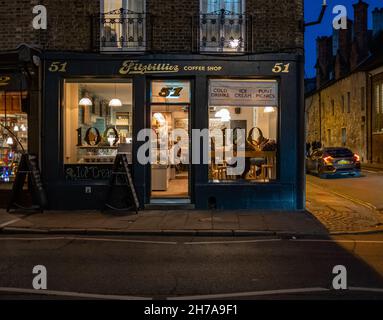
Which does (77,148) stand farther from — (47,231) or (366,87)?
(366,87)

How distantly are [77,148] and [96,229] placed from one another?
3.84m

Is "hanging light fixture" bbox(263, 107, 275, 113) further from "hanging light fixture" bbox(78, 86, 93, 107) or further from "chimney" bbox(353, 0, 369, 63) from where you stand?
"chimney" bbox(353, 0, 369, 63)

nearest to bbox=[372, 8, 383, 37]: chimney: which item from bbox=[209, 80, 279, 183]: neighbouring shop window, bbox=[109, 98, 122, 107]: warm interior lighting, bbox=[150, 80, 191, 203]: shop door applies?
bbox=[209, 80, 279, 183]: neighbouring shop window

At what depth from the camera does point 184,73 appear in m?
13.9

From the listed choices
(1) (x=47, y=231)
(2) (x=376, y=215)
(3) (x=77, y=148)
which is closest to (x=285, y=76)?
(2) (x=376, y=215)

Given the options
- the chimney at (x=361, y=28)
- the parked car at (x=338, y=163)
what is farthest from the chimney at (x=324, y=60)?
the parked car at (x=338, y=163)

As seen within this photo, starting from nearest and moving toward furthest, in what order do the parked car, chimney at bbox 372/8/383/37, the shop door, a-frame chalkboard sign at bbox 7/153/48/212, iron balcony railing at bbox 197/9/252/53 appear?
a-frame chalkboard sign at bbox 7/153/48/212
iron balcony railing at bbox 197/9/252/53
the shop door
the parked car
chimney at bbox 372/8/383/37

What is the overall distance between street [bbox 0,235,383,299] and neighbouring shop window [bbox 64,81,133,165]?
13.6ft

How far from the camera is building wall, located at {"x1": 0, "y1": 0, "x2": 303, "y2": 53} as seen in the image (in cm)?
1391

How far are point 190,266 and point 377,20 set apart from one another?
4347 centimetres

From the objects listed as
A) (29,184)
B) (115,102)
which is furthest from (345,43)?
(29,184)

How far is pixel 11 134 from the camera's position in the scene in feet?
47.4

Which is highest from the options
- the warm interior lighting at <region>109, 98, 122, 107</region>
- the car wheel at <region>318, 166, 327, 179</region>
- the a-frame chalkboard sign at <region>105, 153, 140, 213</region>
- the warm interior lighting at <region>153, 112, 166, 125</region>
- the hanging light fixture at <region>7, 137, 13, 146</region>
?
the warm interior lighting at <region>109, 98, 122, 107</region>

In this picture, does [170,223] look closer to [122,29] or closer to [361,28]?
[122,29]
